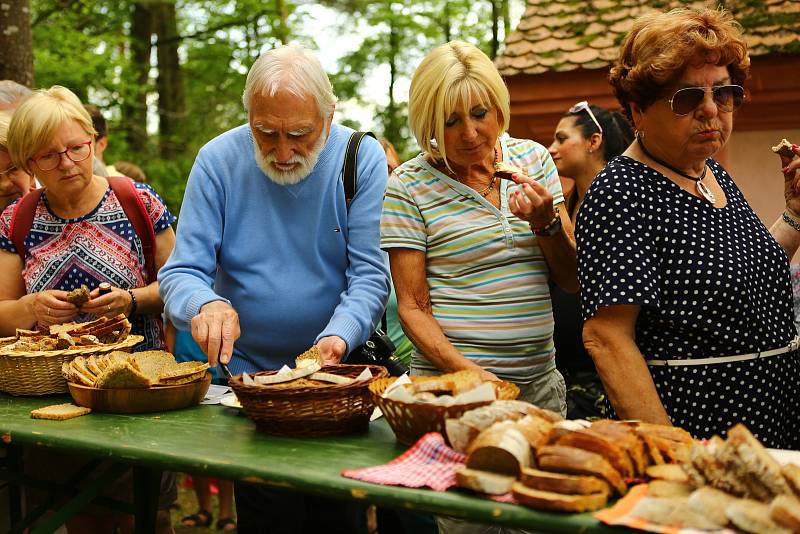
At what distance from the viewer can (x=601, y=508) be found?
1.71 metres

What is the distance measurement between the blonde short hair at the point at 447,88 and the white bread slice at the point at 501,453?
1044 millimetres

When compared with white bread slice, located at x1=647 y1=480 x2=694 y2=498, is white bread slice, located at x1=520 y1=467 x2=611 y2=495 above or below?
above

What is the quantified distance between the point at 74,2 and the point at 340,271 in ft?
39.3

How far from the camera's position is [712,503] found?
5.21 feet

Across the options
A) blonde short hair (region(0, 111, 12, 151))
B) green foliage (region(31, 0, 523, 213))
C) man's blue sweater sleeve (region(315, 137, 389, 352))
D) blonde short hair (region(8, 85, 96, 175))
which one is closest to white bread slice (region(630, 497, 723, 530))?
man's blue sweater sleeve (region(315, 137, 389, 352))

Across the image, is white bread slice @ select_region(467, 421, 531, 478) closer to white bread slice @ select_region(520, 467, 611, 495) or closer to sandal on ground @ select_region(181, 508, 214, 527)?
white bread slice @ select_region(520, 467, 611, 495)

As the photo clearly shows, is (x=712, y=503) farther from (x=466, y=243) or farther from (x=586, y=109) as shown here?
(x=586, y=109)

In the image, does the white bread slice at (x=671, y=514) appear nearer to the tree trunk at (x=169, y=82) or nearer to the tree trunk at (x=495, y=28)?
the tree trunk at (x=169, y=82)

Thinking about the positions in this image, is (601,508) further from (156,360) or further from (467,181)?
(156,360)

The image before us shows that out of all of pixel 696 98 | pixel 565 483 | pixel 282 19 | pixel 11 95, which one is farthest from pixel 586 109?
pixel 282 19

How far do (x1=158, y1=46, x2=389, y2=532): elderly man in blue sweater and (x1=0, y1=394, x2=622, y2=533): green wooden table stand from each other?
0.40 m

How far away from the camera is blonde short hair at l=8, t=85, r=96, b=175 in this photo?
10.4 feet

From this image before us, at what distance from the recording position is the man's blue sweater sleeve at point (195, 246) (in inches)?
110

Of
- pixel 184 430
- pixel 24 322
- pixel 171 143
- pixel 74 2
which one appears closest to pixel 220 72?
pixel 171 143
